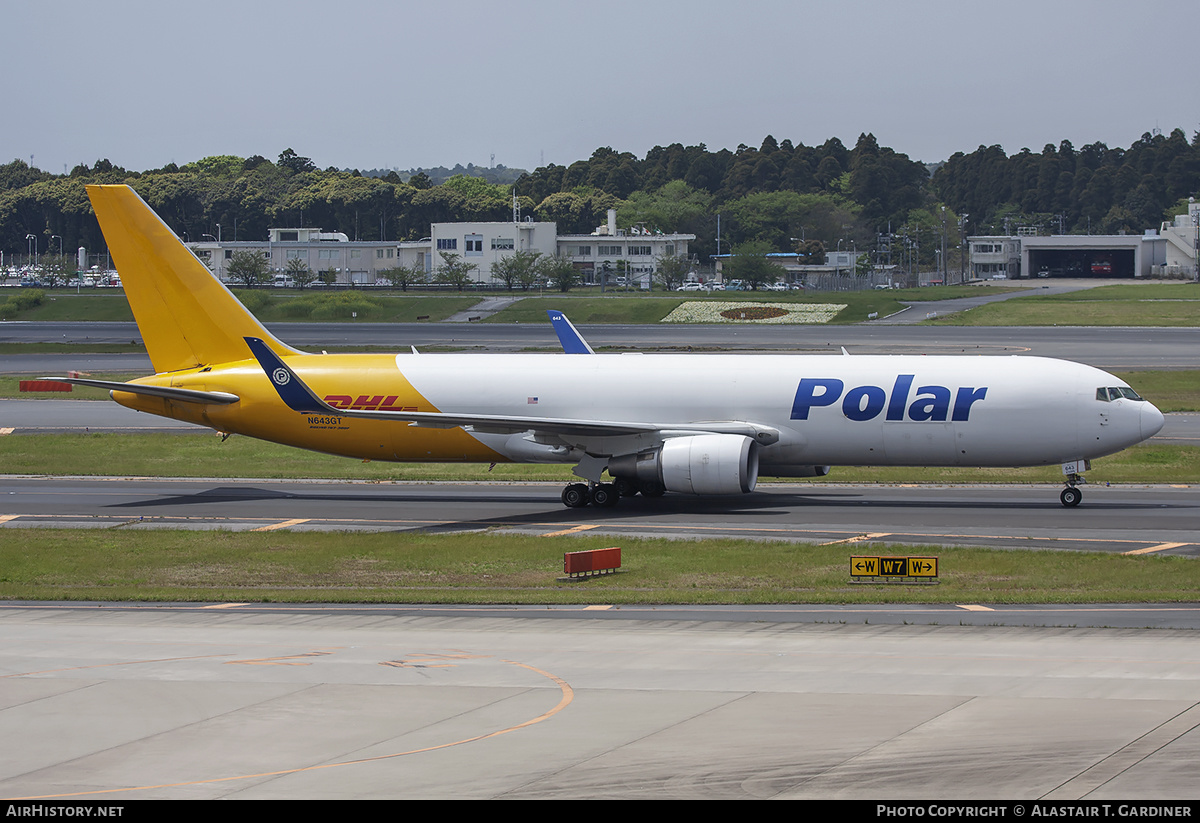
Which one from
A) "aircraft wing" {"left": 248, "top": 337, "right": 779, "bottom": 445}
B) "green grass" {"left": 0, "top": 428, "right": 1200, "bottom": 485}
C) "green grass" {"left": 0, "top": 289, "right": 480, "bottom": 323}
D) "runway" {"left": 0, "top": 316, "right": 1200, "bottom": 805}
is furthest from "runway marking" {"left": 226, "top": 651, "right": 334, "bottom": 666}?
"green grass" {"left": 0, "top": 289, "right": 480, "bottom": 323}

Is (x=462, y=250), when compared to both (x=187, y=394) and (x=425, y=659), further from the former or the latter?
(x=425, y=659)

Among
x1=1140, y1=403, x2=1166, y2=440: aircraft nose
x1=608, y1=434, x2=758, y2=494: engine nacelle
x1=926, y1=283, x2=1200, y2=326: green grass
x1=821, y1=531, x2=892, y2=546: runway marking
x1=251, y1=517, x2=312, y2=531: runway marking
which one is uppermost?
x1=926, y1=283, x2=1200, y2=326: green grass

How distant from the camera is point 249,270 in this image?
162 metres

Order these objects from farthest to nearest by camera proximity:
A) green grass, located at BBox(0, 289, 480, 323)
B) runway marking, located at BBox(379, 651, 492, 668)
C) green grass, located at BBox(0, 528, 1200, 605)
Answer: green grass, located at BBox(0, 289, 480, 323) < green grass, located at BBox(0, 528, 1200, 605) < runway marking, located at BBox(379, 651, 492, 668)

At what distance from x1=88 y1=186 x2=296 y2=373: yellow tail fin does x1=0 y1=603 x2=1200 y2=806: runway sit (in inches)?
742

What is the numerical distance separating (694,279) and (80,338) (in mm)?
93770

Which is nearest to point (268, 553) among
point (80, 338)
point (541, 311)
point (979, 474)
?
point (979, 474)

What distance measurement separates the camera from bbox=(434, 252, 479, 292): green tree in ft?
513

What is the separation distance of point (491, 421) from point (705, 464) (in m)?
6.68

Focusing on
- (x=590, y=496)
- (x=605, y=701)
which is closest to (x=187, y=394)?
(x=590, y=496)

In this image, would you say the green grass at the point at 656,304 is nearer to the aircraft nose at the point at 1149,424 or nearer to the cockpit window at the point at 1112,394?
the cockpit window at the point at 1112,394

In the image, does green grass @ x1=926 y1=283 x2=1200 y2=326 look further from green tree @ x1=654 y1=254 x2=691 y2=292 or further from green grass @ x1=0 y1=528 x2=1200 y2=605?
green grass @ x1=0 y1=528 x2=1200 y2=605

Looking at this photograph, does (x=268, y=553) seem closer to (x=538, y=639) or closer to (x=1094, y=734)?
(x=538, y=639)

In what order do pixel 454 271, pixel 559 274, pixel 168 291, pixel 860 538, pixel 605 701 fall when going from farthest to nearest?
pixel 454 271 < pixel 559 274 < pixel 168 291 < pixel 860 538 < pixel 605 701
